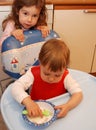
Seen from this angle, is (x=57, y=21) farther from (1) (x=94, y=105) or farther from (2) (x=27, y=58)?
(1) (x=94, y=105)

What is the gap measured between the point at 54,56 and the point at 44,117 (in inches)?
8.1

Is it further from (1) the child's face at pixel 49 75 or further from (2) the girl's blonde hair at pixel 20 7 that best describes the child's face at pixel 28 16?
(1) the child's face at pixel 49 75

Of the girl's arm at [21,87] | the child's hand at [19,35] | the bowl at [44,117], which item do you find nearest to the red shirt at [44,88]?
the girl's arm at [21,87]

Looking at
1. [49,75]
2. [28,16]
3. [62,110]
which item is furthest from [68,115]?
[28,16]

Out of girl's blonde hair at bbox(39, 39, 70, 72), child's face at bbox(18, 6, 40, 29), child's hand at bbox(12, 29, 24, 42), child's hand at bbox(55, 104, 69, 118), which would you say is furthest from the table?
child's face at bbox(18, 6, 40, 29)

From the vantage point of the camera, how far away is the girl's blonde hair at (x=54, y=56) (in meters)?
0.75

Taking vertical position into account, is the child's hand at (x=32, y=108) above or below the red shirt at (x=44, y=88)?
above

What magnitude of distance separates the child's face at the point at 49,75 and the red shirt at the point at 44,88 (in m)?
0.02

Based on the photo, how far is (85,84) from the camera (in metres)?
0.92

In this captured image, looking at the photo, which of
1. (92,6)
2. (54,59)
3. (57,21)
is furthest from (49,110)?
(92,6)

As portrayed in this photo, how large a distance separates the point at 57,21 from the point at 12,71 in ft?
1.85

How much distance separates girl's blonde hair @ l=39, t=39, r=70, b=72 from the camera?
75cm

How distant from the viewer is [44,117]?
28.3 inches

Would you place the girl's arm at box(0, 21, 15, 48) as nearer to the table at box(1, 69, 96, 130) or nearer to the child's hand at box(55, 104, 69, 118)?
the table at box(1, 69, 96, 130)
